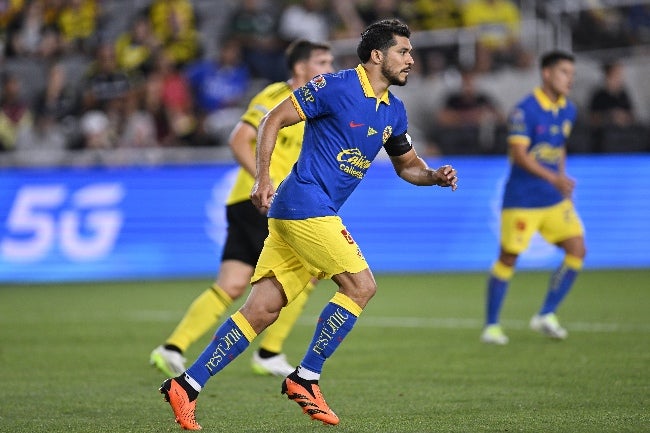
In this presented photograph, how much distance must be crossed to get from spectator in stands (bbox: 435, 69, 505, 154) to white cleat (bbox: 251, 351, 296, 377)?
32.5ft

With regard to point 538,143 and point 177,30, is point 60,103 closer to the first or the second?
point 177,30

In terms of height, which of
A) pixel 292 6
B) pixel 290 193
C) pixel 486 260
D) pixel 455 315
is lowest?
pixel 486 260

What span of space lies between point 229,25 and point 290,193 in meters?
14.9

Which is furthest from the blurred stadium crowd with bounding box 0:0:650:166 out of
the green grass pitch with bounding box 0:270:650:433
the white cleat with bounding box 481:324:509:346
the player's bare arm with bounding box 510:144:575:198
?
the white cleat with bounding box 481:324:509:346

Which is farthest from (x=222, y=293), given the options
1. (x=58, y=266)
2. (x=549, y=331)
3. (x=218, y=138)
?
(x=218, y=138)

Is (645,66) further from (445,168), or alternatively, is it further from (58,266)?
(445,168)

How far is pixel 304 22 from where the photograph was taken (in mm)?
20094

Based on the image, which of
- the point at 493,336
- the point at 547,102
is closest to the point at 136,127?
the point at 547,102

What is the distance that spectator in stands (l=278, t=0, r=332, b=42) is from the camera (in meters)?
20.0

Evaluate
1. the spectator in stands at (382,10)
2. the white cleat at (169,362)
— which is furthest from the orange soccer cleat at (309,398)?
the spectator in stands at (382,10)

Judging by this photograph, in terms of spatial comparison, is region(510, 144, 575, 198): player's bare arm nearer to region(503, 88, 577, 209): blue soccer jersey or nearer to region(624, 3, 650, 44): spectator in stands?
region(503, 88, 577, 209): blue soccer jersey

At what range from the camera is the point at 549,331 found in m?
10.4

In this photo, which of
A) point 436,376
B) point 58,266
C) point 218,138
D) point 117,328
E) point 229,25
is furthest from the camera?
point 229,25

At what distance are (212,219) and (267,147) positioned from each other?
10.4 m
